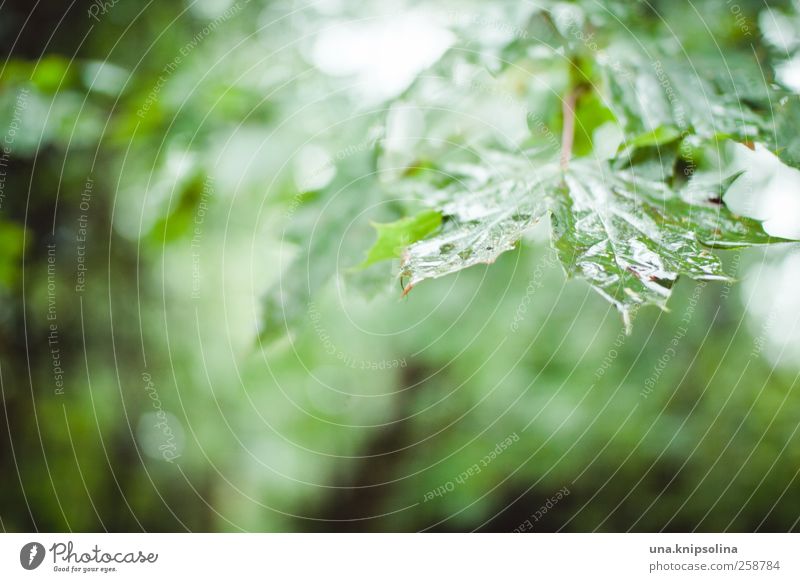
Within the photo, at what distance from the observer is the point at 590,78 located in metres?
0.34

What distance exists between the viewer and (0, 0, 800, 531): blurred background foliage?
16.7 inches

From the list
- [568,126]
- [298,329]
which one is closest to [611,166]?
[568,126]

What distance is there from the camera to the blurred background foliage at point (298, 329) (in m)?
0.42

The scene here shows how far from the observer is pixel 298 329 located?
1.53 ft
